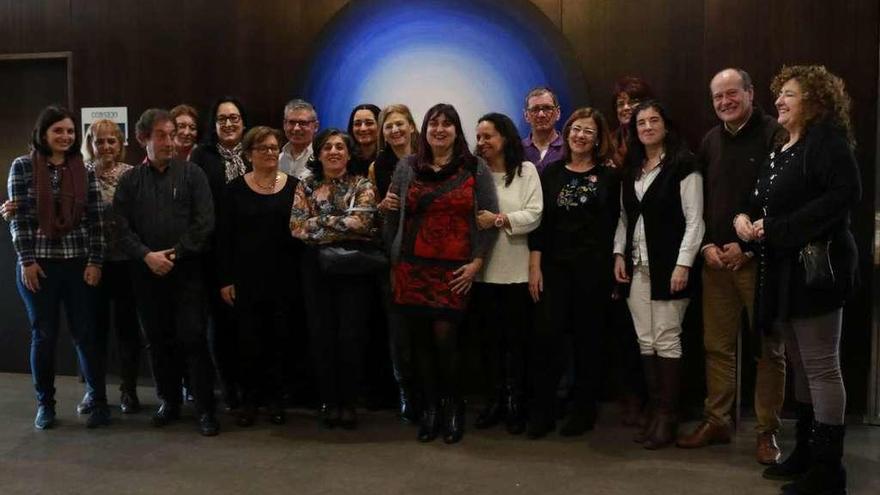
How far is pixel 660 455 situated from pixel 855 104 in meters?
1.94

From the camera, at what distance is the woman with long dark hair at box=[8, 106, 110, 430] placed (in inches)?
144

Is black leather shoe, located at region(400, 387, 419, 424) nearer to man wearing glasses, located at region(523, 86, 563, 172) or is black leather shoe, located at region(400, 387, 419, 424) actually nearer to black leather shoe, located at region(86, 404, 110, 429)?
man wearing glasses, located at region(523, 86, 563, 172)

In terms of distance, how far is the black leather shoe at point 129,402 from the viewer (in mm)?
4039

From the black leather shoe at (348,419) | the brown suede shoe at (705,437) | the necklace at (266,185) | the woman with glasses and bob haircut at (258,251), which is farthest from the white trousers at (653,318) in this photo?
the necklace at (266,185)

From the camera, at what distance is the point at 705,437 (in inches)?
134

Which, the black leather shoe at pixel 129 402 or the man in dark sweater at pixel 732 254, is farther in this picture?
the black leather shoe at pixel 129 402

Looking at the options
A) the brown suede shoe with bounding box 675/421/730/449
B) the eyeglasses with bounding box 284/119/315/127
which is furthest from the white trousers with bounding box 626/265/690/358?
the eyeglasses with bounding box 284/119/315/127

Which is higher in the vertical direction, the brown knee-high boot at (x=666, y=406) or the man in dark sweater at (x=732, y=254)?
the man in dark sweater at (x=732, y=254)

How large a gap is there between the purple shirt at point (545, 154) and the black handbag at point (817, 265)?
130cm

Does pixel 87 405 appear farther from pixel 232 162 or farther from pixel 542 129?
pixel 542 129

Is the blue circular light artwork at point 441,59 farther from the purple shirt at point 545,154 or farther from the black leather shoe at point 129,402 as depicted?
the black leather shoe at point 129,402

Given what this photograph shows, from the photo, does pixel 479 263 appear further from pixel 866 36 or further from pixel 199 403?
pixel 866 36

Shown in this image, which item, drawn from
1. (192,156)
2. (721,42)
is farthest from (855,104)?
(192,156)

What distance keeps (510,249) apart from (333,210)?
82cm
